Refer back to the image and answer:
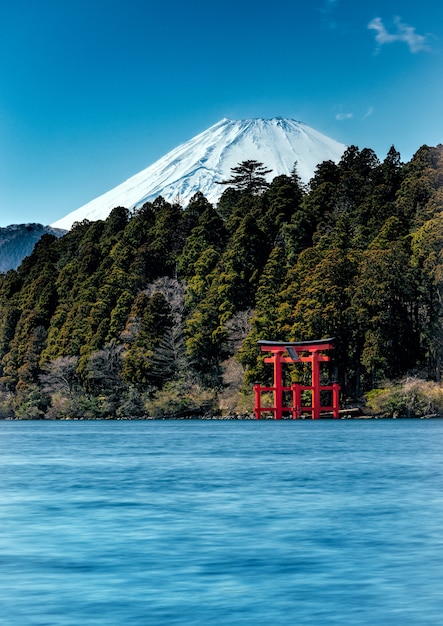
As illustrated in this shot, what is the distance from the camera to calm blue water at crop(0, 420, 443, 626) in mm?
9453

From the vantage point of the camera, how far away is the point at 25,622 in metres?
8.96

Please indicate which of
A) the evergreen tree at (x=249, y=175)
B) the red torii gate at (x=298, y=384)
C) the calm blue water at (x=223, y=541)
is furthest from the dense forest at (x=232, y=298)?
the calm blue water at (x=223, y=541)

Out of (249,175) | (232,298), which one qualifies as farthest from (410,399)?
(249,175)

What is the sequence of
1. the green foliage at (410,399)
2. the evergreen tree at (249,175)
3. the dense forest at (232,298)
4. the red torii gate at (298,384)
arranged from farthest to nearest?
1. the evergreen tree at (249,175)
2. the dense forest at (232,298)
3. the red torii gate at (298,384)
4. the green foliage at (410,399)

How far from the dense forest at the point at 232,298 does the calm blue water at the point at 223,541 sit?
3300cm

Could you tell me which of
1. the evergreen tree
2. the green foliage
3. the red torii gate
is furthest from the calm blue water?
the evergreen tree

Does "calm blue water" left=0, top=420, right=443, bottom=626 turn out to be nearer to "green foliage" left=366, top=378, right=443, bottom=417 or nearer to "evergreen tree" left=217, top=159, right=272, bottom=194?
"green foliage" left=366, top=378, right=443, bottom=417

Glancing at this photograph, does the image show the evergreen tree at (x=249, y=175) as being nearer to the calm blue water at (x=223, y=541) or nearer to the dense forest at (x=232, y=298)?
the dense forest at (x=232, y=298)

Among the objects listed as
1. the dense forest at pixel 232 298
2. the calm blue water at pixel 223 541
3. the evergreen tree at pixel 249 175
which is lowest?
the calm blue water at pixel 223 541

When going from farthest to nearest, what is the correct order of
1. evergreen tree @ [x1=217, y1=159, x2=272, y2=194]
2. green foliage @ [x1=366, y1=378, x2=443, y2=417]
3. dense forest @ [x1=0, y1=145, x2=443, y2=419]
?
→ evergreen tree @ [x1=217, y1=159, x2=272, y2=194]
dense forest @ [x1=0, y1=145, x2=443, y2=419]
green foliage @ [x1=366, y1=378, x2=443, y2=417]

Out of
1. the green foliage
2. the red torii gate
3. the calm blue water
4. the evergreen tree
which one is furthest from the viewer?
the evergreen tree

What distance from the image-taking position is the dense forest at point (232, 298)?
194 ft

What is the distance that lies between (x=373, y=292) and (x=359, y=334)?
2.86 meters

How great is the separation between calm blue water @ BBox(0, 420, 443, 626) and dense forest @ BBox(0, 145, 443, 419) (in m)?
33.0
